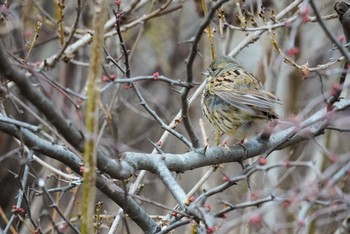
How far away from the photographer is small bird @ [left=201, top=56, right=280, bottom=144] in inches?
192

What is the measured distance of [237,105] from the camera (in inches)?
190

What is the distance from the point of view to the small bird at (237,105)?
487 centimetres

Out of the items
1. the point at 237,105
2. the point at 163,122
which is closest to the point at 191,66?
the point at 163,122

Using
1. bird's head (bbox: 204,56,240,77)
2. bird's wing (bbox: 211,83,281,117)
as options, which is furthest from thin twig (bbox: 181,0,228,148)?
bird's head (bbox: 204,56,240,77)

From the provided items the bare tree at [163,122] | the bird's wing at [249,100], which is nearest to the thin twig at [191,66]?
the bare tree at [163,122]

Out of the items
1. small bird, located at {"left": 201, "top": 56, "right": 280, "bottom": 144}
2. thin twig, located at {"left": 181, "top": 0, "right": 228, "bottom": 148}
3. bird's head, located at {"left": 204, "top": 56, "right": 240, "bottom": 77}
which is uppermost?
bird's head, located at {"left": 204, "top": 56, "right": 240, "bottom": 77}

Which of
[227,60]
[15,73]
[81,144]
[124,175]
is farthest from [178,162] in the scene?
[227,60]

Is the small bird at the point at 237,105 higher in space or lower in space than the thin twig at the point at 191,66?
higher

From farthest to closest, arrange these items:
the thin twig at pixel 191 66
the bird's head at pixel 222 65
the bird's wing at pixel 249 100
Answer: the bird's head at pixel 222 65, the bird's wing at pixel 249 100, the thin twig at pixel 191 66

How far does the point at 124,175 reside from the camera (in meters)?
3.21

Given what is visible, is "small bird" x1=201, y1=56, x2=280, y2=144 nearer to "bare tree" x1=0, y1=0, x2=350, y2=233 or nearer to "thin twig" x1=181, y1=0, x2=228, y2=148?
"bare tree" x1=0, y1=0, x2=350, y2=233

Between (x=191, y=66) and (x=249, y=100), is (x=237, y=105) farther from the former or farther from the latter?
(x=191, y=66)

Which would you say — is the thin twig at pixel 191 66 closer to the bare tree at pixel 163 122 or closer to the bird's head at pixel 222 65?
the bare tree at pixel 163 122

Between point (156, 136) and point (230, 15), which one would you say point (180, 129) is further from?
point (230, 15)
